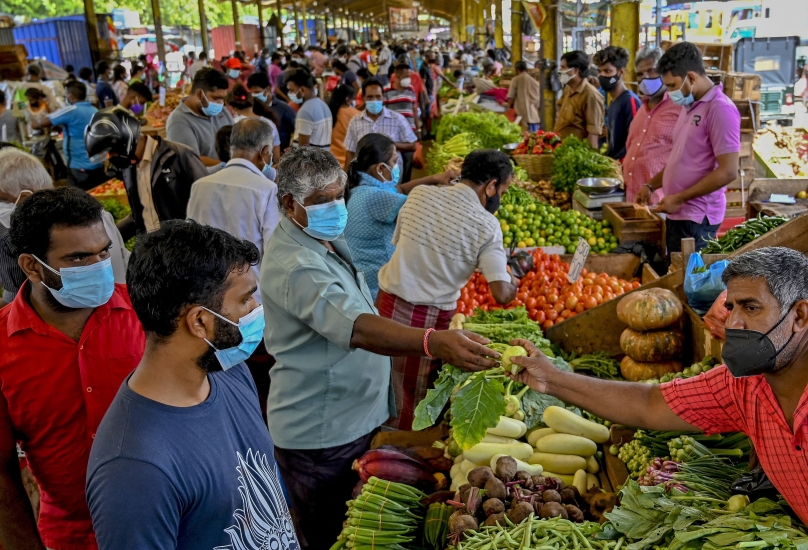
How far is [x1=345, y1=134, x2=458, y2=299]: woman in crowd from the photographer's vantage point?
4.78 meters

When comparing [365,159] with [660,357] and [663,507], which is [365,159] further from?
[663,507]

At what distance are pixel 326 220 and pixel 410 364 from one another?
1667 mm

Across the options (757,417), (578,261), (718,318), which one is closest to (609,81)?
(578,261)

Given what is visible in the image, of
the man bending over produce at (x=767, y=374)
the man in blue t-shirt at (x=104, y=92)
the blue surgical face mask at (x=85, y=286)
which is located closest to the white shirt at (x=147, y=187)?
the blue surgical face mask at (x=85, y=286)

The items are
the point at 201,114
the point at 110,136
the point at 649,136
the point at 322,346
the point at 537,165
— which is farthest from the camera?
the point at 537,165

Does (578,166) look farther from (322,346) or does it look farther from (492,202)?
(322,346)

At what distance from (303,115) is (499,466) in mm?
6617

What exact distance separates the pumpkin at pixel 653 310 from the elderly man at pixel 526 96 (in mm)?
10070

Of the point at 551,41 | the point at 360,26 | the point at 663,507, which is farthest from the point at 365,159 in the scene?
the point at 360,26

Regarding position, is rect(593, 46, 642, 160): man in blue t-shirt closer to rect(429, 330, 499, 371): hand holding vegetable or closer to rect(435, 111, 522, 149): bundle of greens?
rect(435, 111, 522, 149): bundle of greens

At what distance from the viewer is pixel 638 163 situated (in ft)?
20.8

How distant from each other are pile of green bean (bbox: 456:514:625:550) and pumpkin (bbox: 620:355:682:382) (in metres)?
1.43

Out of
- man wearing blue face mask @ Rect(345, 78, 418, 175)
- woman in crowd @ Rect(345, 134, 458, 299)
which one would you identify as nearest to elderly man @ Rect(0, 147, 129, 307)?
woman in crowd @ Rect(345, 134, 458, 299)

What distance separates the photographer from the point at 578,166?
7676 mm
